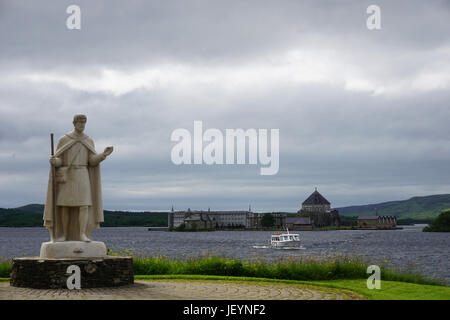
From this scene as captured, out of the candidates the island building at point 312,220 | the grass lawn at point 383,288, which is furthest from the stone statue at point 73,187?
the island building at point 312,220

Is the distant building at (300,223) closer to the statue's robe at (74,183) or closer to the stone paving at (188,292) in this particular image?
the stone paving at (188,292)

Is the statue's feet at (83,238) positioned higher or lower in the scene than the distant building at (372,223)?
higher

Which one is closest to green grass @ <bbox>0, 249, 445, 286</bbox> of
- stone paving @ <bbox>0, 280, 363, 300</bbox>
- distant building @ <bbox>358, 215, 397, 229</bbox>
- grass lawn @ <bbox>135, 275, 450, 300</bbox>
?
grass lawn @ <bbox>135, 275, 450, 300</bbox>

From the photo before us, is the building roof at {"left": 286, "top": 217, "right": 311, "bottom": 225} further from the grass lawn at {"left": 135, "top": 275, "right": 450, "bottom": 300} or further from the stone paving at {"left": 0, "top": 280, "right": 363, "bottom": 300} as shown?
the stone paving at {"left": 0, "top": 280, "right": 363, "bottom": 300}

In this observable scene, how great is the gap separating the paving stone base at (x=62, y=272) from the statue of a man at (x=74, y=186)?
1011 mm

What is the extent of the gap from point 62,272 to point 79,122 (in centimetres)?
388

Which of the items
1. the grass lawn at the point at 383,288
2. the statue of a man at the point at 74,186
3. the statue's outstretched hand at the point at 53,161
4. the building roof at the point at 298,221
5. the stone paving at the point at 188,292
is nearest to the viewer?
the stone paving at the point at 188,292

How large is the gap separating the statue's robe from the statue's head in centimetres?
18

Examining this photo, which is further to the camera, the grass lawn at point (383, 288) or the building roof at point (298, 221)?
the building roof at point (298, 221)

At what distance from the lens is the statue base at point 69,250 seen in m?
13.3

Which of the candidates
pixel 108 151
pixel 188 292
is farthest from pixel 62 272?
pixel 108 151

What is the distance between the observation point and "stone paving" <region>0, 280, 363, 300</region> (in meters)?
11.2
